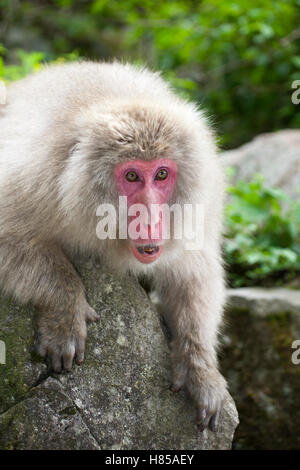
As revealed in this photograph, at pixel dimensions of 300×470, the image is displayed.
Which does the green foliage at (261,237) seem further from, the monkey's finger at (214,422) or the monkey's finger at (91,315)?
the monkey's finger at (91,315)

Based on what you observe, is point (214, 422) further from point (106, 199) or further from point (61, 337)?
point (106, 199)

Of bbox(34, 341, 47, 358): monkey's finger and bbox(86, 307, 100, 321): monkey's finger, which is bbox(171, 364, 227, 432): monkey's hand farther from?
bbox(34, 341, 47, 358): monkey's finger

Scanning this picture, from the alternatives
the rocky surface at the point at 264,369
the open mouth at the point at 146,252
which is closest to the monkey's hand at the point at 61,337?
the open mouth at the point at 146,252

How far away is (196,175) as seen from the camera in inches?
131

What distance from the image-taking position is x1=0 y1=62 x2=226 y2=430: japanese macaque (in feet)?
10.3

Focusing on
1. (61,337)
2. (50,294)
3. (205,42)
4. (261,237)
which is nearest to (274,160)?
(261,237)

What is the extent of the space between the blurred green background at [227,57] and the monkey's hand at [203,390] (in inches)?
78.9

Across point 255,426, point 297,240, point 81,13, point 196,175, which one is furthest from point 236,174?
point 81,13

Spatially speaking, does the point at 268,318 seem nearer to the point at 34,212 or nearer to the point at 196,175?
the point at 196,175

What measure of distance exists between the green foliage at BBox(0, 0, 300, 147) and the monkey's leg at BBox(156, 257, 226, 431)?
3664mm

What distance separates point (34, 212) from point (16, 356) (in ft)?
2.53

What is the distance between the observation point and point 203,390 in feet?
11.3

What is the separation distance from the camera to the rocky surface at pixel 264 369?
183 inches

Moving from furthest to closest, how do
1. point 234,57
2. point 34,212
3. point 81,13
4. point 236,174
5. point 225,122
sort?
1. point 81,13
2. point 225,122
3. point 234,57
4. point 236,174
5. point 34,212
